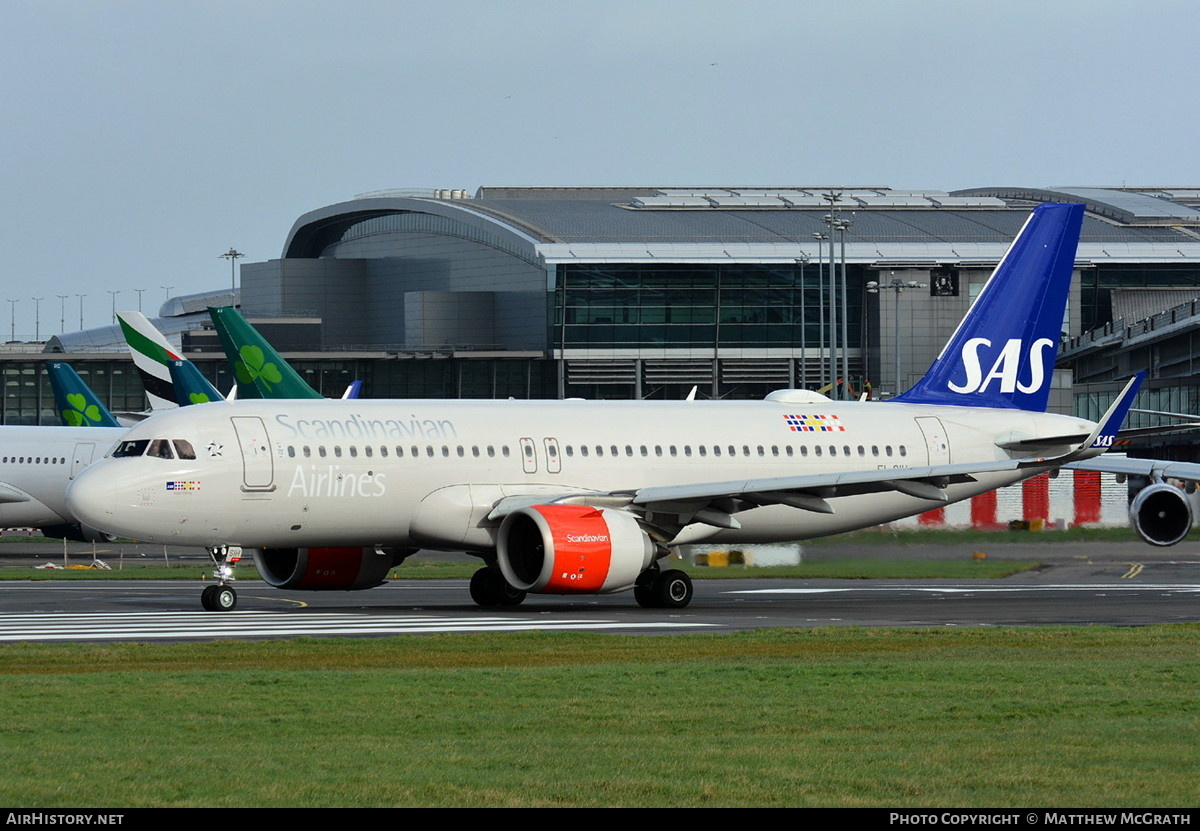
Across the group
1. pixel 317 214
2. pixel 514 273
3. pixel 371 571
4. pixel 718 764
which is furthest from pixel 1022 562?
pixel 317 214

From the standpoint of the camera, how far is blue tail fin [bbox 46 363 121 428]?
214 ft

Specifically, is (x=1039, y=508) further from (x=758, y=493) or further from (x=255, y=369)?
(x=255, y=369)

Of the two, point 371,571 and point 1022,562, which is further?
point 1022,562

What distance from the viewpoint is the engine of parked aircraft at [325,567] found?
100 ft

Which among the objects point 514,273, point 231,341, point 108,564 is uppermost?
point 514,273

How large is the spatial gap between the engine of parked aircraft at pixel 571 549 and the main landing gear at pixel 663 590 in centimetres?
86

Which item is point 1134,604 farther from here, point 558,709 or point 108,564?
point 108,564

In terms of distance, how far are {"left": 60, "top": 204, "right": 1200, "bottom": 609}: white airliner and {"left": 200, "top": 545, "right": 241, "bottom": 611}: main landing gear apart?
0.03 metres

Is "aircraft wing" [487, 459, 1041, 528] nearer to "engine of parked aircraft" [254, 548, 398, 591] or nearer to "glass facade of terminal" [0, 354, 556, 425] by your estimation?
"engine of parked aircraft" [254, 548, 398, 591]

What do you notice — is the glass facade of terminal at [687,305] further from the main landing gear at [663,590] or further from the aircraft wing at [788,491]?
the main landing gear at [663,590]

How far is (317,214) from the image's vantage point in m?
128

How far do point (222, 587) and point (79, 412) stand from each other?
38.8 m

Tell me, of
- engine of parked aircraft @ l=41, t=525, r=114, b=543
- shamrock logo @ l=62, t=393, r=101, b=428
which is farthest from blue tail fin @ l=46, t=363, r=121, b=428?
engine of parked aircraft @ l=41, t=525, r=114, b=543

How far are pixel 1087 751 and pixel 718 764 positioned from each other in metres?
2.55
